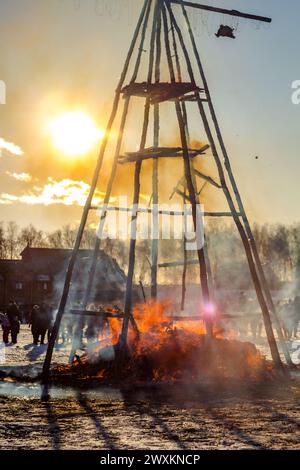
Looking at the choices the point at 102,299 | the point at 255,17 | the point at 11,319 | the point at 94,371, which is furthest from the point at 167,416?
the point at 102,299

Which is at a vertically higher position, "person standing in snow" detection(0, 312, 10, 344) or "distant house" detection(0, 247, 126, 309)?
"distant house" detection(0, 247, 126, 309)

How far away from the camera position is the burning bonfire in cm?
1270

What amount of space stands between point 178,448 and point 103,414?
2.50 m

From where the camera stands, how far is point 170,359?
42.1 ft

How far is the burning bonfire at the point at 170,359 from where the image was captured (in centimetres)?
1270

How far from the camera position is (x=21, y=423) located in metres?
8.65

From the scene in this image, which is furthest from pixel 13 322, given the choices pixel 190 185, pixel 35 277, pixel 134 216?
pixel 35 277

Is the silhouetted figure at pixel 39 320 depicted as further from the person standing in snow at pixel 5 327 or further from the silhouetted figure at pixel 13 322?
the person standing in snow at pixel 5 327

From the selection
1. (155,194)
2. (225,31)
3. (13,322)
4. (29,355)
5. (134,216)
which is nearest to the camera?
(134,216)

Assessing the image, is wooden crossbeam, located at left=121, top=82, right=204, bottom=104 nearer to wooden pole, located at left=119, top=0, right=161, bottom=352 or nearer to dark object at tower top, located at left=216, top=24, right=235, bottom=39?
wooden pole, located at left=119, top=0, right=161, bottom=352

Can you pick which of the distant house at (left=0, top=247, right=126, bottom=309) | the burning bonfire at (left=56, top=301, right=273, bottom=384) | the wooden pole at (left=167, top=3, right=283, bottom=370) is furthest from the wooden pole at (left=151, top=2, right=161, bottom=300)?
the distant house at (left=0, top=247, right=126, bottom=309)

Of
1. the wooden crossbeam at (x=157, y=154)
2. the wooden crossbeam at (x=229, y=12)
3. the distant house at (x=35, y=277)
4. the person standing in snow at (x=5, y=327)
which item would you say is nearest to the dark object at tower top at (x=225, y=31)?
the wooden crossbeam at (x=229, y=12)

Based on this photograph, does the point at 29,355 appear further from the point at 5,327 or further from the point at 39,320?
the point at 5,327

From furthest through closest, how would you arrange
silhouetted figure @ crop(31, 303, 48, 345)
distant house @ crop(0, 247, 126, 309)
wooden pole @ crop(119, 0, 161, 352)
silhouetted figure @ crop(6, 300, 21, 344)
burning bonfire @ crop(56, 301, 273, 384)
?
distant house @ crop(0, 247, 126, 309) < silhouetted figure @ crop(6, 300, 21, 344) < silhouetted figure @ crop(31, 303, 48, 345) < wooden pole @ crop(119, 0, 161, 352) < burning bonfire @ crop(56, 301, 273, 384)
